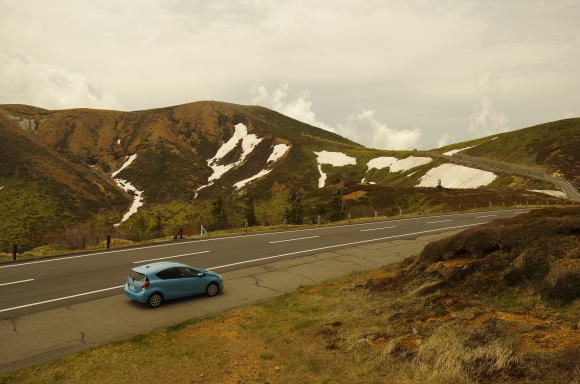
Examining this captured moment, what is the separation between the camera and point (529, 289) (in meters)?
9.85

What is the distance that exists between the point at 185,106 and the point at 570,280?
556 feet

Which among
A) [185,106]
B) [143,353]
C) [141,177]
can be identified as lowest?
[143,353]

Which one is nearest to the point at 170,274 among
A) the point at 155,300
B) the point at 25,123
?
the point at 155,300

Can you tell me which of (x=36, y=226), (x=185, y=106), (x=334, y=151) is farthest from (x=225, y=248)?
(x=185, y=106)

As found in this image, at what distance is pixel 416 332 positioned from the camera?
8.70m

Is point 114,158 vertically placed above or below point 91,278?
above

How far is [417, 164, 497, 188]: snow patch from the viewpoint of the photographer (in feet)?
288

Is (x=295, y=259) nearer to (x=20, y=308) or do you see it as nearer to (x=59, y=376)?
(x=20, y=308)

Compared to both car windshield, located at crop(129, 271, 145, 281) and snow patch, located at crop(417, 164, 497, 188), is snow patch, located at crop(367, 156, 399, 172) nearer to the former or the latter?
snow patch, located at crop(417, 164, 497, 188)

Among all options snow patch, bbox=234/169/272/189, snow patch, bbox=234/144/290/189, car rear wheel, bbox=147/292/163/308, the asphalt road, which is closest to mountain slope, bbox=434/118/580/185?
snow patch, bbox=234/144/290/189

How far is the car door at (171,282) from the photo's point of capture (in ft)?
44.6

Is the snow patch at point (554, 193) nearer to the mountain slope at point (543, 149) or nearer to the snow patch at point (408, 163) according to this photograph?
the mountain slope at point (543, 149)

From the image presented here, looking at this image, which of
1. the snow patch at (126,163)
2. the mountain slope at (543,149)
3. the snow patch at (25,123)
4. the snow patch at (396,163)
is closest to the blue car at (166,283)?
the mountain slope at (543,149)

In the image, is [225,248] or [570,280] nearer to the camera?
[570,280]
